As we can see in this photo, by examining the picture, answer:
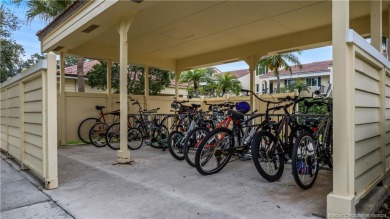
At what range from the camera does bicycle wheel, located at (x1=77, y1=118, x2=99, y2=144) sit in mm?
6746

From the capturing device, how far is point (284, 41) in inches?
248

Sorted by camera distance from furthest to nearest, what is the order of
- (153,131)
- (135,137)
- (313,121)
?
1. (135,137)
2. (153,131)
3. (313,121)

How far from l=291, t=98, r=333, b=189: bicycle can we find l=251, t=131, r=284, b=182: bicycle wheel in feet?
0.99

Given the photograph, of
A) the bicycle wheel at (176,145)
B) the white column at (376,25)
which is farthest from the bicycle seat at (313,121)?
the bicycle wheel at (176,145)

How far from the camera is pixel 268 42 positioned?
21.6ft

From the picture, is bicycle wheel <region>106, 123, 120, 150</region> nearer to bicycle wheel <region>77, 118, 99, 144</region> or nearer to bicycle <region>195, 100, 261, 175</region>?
bicycle wheel <region>77, 118, 99, 144</region>

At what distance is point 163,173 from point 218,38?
3.89 meters

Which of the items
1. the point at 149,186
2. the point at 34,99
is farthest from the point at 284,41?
the point at 34,99

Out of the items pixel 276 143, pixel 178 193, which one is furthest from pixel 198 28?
pixel 178 193

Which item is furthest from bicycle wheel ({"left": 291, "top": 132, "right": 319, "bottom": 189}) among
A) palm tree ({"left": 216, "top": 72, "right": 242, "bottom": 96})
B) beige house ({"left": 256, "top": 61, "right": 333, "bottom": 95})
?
beige house ({"left": 256, "top": 61, "right": 333, "bottom": 95})

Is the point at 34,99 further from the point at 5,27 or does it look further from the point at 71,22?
the point at 5,27

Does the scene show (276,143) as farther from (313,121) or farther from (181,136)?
(181,136)

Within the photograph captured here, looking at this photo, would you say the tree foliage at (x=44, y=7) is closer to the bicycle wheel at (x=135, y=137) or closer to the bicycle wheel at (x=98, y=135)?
the bicycle wheel at (x=98, y=135)

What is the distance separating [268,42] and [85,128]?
4.99 m
